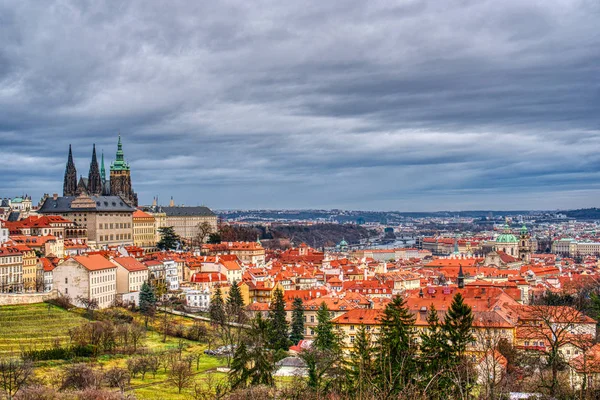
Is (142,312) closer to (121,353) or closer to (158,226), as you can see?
(121,353)

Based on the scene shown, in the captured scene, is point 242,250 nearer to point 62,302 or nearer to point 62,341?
point 62,302

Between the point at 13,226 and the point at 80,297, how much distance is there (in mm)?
37843

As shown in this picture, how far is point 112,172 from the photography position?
176 metres

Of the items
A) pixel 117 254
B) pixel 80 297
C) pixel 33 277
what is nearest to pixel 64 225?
pixel 117 254

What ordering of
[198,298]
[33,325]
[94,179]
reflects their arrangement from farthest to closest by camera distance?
[94,179], [198,298], [33,325]

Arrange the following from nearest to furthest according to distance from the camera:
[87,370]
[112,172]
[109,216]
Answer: [87,370]
[109,216]
[112,172]

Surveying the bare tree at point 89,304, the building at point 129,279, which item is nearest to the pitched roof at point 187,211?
the building at point 129,279

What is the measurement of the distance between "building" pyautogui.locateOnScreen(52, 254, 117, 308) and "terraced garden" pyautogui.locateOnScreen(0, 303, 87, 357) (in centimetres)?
392

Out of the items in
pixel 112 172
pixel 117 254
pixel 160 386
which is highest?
pixel 112 172

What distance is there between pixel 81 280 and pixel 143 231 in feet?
224

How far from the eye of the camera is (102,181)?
178 m

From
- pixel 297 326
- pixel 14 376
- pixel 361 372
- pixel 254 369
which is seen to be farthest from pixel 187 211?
pixel 361 372

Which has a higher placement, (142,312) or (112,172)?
(112,172)

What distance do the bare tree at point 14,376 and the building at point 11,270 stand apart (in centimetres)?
3142
